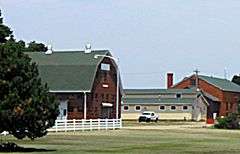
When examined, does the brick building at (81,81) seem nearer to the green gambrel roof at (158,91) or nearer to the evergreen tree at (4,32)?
the evergreen tree at (4,32)

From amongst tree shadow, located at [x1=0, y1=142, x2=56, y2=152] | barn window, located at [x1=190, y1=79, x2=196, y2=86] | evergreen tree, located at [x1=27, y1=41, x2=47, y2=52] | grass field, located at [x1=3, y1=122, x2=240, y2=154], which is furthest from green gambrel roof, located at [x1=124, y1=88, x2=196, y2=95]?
tree shadow, located at [x1=0, y1=142, x2=56, y2=152]

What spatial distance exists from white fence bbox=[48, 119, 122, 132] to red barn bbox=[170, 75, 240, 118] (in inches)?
2382

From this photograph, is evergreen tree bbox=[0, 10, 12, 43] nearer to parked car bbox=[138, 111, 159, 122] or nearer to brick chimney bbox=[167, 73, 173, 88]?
parked car bbox=[138, 111, 159, 122]

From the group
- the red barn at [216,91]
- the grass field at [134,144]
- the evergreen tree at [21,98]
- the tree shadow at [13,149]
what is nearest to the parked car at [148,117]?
the red barn at [216,91]

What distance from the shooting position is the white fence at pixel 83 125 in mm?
65875

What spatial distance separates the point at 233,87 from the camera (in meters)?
148

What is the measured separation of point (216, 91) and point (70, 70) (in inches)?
2239

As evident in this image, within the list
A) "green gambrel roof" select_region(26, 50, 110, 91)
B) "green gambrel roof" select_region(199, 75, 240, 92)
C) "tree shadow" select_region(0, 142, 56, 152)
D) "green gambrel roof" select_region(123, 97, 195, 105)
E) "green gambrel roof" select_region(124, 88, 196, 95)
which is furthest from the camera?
"green gambrel roof" select_region(199, 75, 240, 92)

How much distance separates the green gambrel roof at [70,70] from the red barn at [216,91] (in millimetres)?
50827

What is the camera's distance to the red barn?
450 ft

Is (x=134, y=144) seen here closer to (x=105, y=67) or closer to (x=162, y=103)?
(x=105, y=67)

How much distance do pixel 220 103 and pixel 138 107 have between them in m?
15.4

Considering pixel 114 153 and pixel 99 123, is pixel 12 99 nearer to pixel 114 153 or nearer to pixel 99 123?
pixel 114 153

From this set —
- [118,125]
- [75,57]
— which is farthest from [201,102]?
[118,125]
